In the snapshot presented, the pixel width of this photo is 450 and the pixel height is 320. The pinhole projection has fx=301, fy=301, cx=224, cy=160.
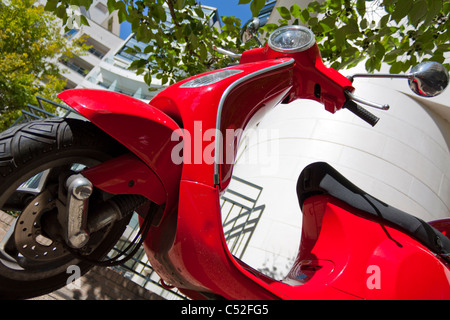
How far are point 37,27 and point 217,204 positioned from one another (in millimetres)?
10091

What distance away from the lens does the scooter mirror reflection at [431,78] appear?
1430 millimetres

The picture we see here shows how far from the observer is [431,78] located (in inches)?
56.5

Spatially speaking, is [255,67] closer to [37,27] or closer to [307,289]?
[307,289]

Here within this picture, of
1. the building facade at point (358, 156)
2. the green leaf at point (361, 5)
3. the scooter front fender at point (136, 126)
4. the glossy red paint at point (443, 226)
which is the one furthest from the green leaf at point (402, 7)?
the building facade at point (358, 156)

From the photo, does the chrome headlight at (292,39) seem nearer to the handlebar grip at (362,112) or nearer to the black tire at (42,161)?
the handlebar grip at (362,112)

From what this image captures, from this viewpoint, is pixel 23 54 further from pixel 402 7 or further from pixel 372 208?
pixel 372 208

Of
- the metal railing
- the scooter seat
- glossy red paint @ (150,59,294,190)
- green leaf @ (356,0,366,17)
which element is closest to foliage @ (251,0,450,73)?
green leaf @ (356,0,366,17)

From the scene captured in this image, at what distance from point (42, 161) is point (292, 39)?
1.32m

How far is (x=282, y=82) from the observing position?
4.98 feet

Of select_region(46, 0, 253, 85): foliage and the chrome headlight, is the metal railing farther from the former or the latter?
the chrome headlight

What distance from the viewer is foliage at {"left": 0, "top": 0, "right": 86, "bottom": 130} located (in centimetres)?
758

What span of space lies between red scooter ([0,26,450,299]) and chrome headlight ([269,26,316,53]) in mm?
31

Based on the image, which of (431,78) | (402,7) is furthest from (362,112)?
(402,7)

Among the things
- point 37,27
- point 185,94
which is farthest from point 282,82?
point 37,27
